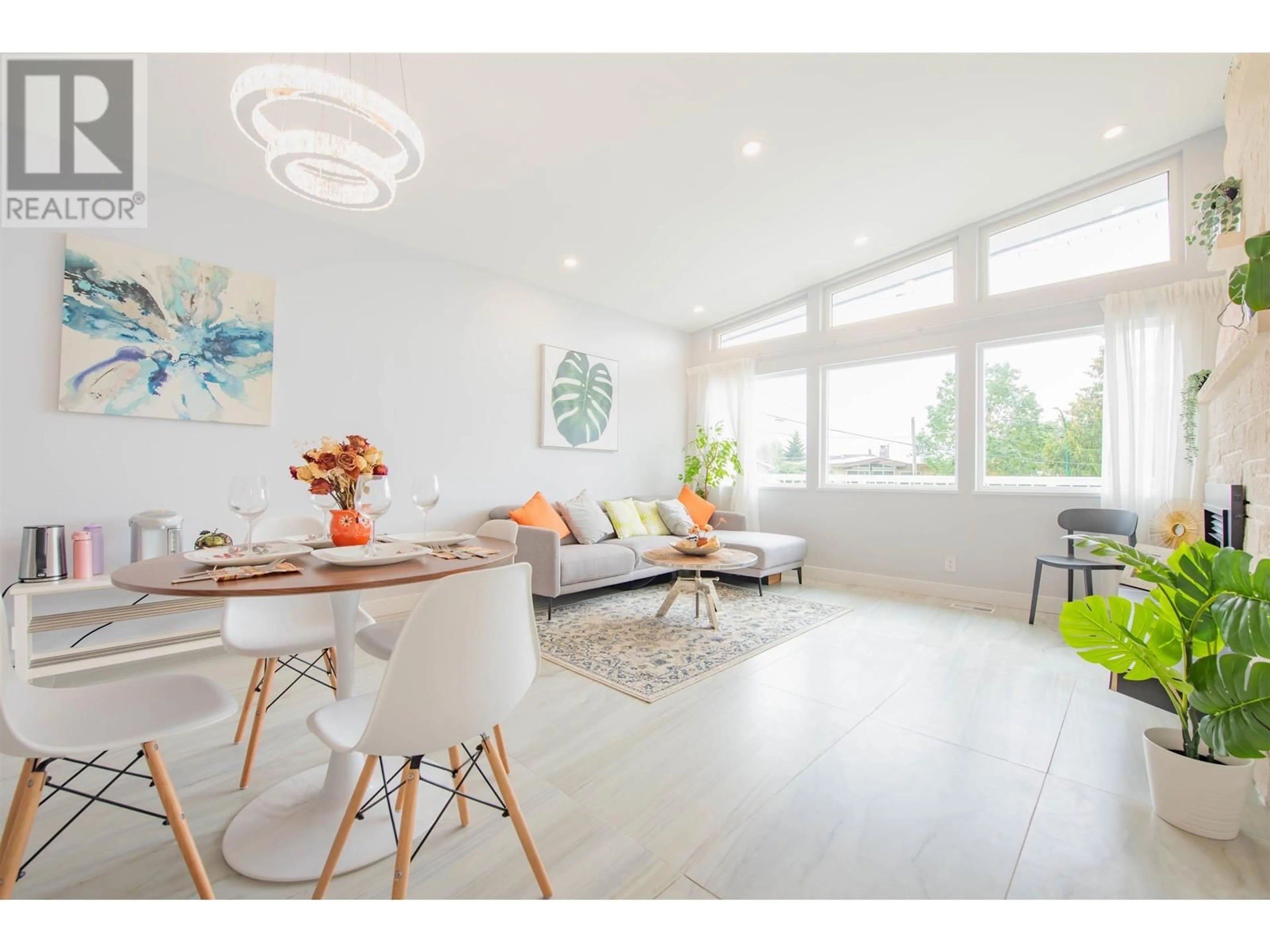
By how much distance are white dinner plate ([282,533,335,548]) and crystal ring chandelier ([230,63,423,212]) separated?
4.37 ft

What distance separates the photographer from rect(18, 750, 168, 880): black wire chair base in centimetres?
95

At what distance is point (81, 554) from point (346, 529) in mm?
1938

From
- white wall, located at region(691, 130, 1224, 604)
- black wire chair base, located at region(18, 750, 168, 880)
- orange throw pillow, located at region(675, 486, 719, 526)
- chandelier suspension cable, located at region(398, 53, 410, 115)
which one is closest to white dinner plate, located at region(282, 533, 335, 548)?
black wire chair base, located at region(18, 750, 168, 880)

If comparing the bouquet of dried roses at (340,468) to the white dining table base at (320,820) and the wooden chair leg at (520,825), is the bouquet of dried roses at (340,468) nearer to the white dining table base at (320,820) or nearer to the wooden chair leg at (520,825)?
the white dining table base at (320,820)

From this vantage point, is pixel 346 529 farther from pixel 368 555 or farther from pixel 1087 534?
pixel 1087 534

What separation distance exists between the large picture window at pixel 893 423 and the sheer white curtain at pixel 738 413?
2.45 feet

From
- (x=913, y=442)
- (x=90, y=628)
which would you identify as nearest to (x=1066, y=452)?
(x=913, y=442)

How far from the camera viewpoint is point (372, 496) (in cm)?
169

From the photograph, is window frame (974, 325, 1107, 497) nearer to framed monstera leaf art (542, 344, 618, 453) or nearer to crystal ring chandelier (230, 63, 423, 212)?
framed monstera leaf art (542, 344, 618, 453)

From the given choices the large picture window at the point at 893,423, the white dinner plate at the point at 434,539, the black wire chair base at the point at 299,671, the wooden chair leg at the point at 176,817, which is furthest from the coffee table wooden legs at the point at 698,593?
the wooden chair leg at the point at 176,817

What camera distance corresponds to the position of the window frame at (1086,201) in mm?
3285

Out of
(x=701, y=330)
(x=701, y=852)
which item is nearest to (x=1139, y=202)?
(x=701, y=330)

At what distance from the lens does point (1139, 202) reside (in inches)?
137
